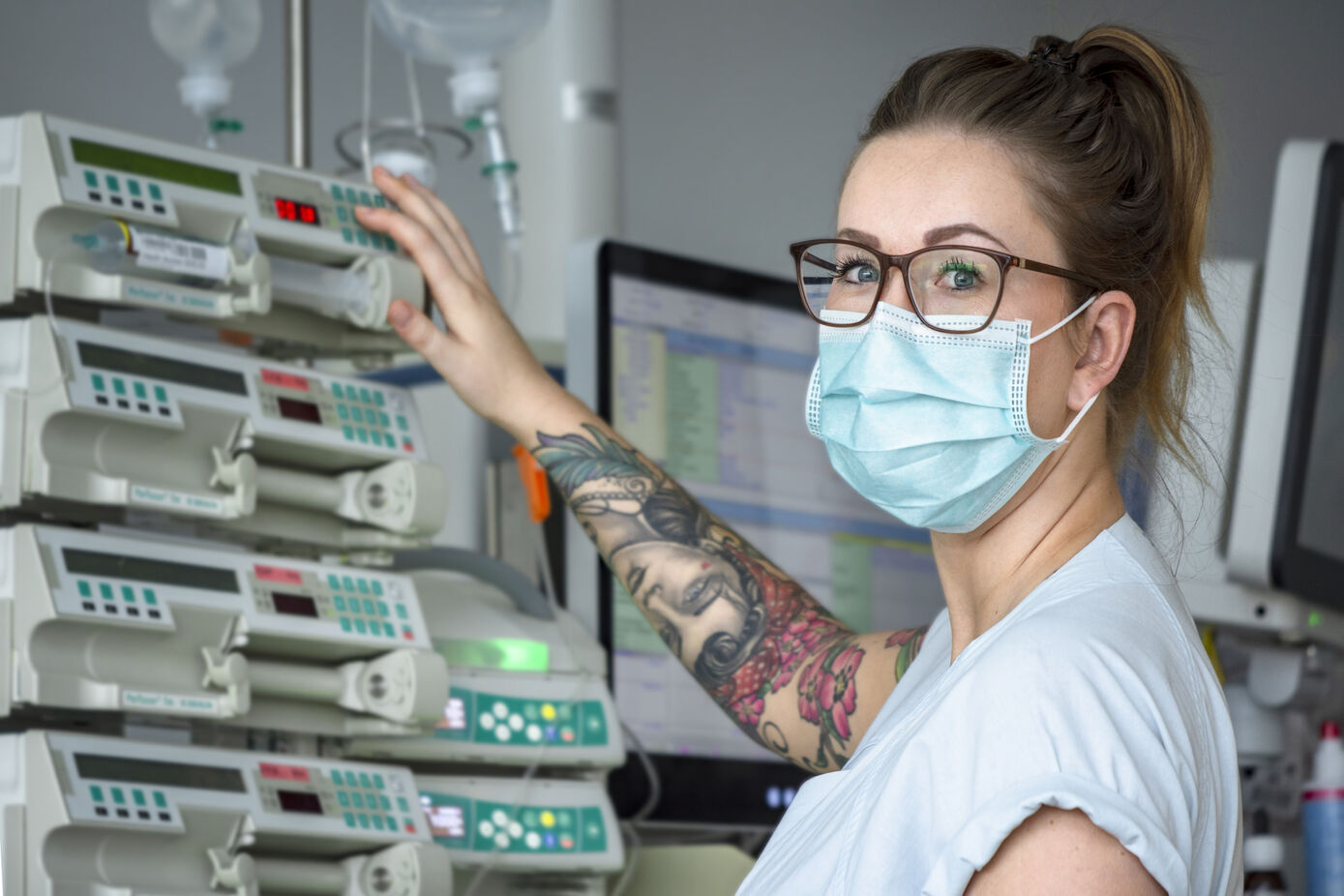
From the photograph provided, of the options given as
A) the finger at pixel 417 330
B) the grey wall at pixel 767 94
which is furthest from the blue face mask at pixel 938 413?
the grey wall at pixel 767 94

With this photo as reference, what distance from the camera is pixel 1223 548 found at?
176 centimetres

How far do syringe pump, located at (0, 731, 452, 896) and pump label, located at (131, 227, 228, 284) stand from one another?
368mm

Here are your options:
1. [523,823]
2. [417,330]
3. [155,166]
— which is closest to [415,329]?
[417,330]

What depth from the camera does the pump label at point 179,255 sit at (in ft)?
3.94

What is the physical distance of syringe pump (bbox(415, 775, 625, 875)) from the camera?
1422mm

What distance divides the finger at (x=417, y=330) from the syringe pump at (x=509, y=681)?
0.89 ft

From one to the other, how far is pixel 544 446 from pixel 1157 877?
0.75 m

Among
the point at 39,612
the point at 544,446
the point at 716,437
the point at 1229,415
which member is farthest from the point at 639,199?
the point at 39,612

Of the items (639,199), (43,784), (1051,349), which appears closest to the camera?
(1051,349)

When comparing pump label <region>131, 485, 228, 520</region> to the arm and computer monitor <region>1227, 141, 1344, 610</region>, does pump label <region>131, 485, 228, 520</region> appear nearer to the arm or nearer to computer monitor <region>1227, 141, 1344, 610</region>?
the arm

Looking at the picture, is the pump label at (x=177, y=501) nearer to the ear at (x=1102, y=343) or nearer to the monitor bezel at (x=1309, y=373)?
the ear at (x=1102, y=343)

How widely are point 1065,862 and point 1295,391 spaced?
3.83 feet

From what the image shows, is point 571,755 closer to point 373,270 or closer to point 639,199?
point 373,270

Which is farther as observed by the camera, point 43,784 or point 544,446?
point 544,446
